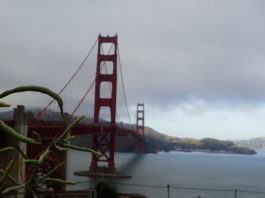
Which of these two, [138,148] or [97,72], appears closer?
[97,72]

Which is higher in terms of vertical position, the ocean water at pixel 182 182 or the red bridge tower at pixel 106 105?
the red bridge tower at pixel 106 105

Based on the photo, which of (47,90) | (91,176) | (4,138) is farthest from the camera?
(91,176)

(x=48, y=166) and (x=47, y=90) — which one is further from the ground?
(x=47, y=90)

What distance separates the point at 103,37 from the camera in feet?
213

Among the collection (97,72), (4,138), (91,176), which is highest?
(97,72)

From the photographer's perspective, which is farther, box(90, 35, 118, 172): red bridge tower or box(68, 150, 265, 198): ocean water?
box(90, 35, 118, 172): red bridge tower

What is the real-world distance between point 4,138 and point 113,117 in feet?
119

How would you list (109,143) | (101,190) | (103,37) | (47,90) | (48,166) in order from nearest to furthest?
(47,90) → (101,190) → (48,166) → (109,143) → (103,37)

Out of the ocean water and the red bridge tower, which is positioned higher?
the red bridge tower

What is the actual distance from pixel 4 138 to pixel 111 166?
35.5 meters

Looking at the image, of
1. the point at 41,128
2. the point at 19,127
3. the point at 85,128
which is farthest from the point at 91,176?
the point at 19,127

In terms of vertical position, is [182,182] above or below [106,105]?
below

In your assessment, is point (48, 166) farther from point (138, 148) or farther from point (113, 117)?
point (138, 148)

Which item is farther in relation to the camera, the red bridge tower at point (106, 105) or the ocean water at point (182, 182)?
the red bridge tower at point (106, 105)
